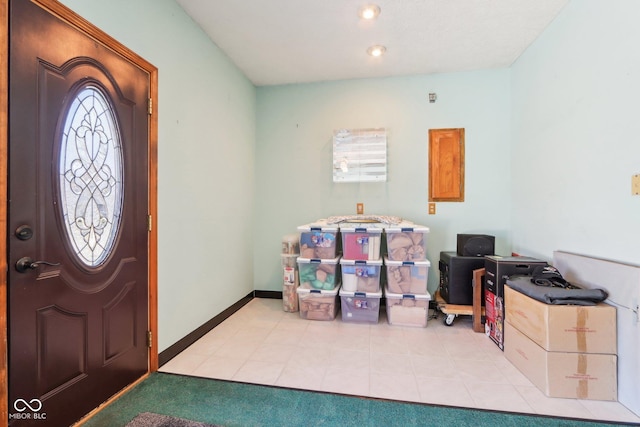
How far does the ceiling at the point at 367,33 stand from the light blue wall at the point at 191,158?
35 cm

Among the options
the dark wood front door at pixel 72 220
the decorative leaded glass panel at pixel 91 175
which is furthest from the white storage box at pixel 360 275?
the decorative leaded glass panel at pixel 91 175

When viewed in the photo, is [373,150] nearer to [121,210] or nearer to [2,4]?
[121,210]

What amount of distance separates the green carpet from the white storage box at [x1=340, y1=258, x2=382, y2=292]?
126 cm

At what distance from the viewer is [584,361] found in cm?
174

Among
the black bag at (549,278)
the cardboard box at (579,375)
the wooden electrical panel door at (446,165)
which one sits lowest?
the cardboard box at (579,375)

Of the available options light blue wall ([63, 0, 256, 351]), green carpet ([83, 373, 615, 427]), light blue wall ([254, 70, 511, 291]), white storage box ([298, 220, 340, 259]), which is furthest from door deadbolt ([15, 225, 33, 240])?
light blue wall ([254, 70, 511, 291])

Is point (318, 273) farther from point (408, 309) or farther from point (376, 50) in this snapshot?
point (376, 50)

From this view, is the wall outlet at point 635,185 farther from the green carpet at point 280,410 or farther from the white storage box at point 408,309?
the white storage box at point 408,309

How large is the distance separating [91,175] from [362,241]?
2268mm

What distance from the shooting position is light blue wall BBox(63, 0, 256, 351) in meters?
1.98

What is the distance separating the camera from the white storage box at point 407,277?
281 cm

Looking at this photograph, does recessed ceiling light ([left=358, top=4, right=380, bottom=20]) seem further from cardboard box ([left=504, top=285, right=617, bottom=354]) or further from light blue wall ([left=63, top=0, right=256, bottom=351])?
cardboard box ([left=504, top=285, right=617, bottom=354])

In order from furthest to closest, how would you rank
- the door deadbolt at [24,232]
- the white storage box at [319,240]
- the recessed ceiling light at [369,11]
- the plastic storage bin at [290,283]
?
the plastic storage bin at [290,283]
the white storage box at [319,240]
the recessed ceiling light at [369,11]
the door deadbolt at [24,232]

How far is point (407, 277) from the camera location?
2842mm
